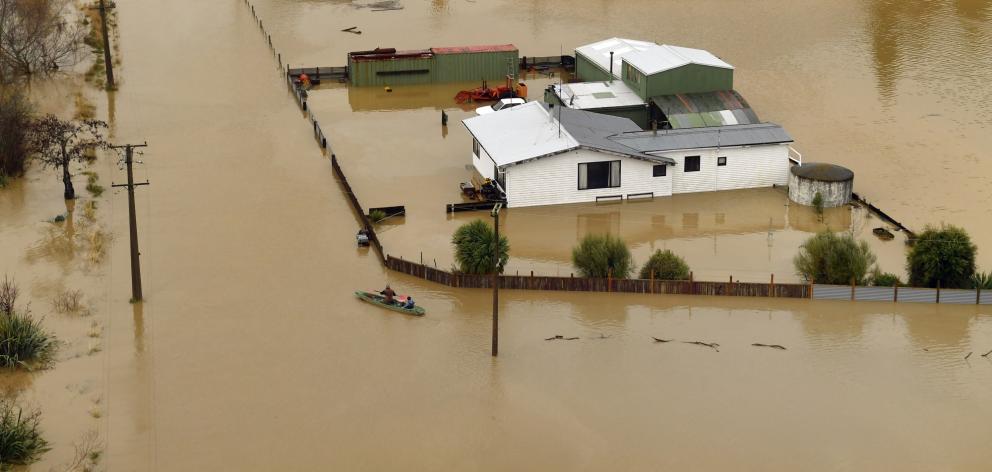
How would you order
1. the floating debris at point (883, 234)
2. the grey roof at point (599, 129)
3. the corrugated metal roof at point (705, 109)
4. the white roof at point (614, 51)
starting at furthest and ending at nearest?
the white roof at point (614, 51), the corrugated metal roof at point (705, 109), the grey roof at point (599, 129), the floating debris at point (883, 234)

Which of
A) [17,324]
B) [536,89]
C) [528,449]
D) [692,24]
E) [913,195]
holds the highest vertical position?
[692,24]

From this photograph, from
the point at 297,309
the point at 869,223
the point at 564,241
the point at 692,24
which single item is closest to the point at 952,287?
the point at 869,223

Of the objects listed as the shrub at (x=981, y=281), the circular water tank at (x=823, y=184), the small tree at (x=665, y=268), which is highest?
the circular water tank at (x=823, y=184)

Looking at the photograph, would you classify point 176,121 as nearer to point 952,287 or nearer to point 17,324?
point 17,324

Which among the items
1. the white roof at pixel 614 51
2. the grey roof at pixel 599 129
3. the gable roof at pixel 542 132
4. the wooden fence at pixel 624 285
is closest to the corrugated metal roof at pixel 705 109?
the grey roof at pixel 599 129

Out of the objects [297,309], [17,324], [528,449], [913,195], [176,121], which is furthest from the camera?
[176,121]

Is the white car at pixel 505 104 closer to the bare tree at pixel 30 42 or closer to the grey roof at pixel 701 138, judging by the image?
the grey roof at pixel 701 138
